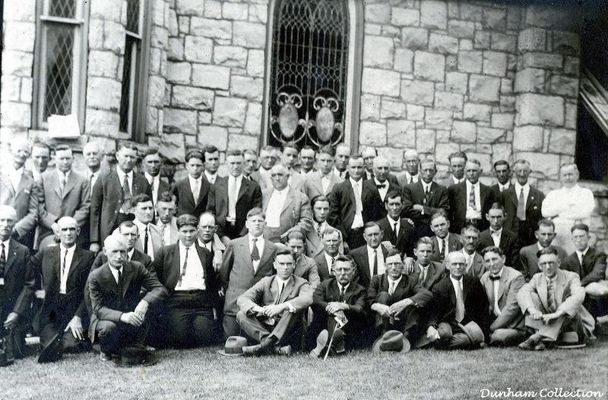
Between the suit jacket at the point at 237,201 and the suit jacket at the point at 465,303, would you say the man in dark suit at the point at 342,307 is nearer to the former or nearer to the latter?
the suit jacket at the point at 465,303

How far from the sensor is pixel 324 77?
8.62 meters

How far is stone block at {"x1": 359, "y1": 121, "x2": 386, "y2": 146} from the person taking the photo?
8531mm

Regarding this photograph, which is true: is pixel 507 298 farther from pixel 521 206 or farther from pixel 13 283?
pixel 13 283

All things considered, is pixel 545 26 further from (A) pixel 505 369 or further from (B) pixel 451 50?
→ (A) pixel 505 369

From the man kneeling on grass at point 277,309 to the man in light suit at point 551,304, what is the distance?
191 cm

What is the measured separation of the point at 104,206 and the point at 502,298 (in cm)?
362

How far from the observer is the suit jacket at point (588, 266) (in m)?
6.75

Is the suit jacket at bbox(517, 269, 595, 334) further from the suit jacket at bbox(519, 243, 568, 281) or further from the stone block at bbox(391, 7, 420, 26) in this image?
the stone block at bbox(391, 7, 420, 26)

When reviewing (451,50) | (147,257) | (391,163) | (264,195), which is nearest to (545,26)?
(451,50)

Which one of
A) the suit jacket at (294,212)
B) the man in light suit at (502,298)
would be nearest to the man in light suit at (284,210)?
the suit jacket at (294,212)

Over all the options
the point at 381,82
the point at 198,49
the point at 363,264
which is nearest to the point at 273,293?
the point at 363,264

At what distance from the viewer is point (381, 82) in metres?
8.58

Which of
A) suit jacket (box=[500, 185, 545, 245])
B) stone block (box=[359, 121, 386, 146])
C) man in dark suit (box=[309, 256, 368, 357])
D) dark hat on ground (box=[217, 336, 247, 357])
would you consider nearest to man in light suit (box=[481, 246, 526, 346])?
suit jacket (box=[500, 185, 545, 245])

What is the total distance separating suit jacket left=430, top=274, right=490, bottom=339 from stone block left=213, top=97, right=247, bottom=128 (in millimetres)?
3119
